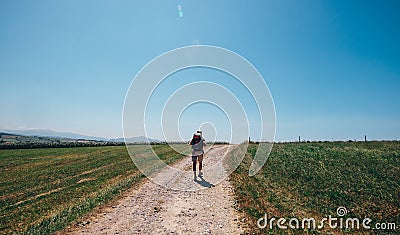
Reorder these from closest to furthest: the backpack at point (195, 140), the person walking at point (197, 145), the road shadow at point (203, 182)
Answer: the road shadow at point (203, 182)
the person walking at point (197, 145)
the backpack at point (195, 140)

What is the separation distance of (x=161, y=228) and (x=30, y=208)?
24.0 feet

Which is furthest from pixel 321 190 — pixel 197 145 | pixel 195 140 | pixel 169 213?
pixel 169 213

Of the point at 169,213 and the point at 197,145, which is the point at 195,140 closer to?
the point at 197,145

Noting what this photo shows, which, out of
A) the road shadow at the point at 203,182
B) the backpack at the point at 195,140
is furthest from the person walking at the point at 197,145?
the road shadow at the point at 203,182

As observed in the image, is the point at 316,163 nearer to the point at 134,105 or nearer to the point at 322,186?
the point at 322,186

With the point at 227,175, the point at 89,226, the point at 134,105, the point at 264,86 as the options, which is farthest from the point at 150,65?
the point at 89,226

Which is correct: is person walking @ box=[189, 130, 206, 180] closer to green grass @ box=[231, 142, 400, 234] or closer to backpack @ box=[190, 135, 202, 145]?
backpack @ box=[190, 135, 202, 145]

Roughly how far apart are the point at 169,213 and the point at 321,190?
8328 mm

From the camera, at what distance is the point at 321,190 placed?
12.9m

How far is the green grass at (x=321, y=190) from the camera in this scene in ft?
32.1

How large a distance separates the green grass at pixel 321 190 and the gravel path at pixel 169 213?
2.43 ft

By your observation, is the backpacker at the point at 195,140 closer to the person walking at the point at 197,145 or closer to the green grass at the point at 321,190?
the person walking at the point at 197,145

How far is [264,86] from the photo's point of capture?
68.3ft

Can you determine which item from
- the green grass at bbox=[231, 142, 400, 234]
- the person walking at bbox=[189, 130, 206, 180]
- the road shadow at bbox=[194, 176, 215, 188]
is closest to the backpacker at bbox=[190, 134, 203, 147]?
the person walking at bbox=[189, 130, 206, 180]
